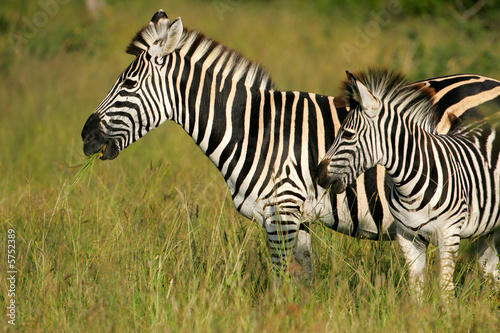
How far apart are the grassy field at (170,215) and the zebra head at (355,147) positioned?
19.3 inches

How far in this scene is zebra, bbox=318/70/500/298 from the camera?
144 inches

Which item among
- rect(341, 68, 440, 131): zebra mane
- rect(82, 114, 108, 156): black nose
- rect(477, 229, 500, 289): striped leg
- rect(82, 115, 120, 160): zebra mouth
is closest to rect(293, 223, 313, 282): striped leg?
rect(341, 68, 440, 131): zebra mane

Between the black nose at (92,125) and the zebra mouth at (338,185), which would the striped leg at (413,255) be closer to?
the zebra mouth at (338,185)

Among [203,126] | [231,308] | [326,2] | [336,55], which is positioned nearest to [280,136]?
[203,126]

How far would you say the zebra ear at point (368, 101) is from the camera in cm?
353

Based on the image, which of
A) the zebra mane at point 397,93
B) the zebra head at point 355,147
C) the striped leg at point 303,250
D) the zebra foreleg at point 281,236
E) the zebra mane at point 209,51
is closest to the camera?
the zebra head at point 355,147

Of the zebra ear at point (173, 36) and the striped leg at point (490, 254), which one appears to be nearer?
the zebra ear at point (173, 36)

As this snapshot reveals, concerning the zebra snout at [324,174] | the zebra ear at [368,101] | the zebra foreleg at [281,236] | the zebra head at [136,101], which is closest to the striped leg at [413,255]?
the zebra snout at [324,174]

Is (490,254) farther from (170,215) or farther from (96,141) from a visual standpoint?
(96,141)

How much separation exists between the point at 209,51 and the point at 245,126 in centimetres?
65

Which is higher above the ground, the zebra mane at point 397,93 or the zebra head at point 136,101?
the zebra mane at point 397,93

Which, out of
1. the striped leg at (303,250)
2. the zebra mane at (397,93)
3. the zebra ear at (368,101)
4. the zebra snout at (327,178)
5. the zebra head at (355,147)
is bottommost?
the striped leg at (303,250)

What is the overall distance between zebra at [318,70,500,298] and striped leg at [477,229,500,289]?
486 mm

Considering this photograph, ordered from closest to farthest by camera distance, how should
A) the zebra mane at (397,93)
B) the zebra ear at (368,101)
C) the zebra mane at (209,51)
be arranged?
the zebra ear at (368,101) < the zebra mane at (397,93) < the zebra mane at (209,51)
